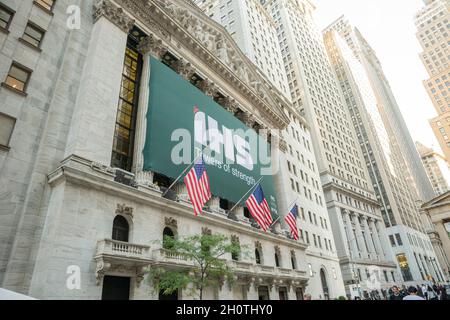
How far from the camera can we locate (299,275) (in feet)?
128

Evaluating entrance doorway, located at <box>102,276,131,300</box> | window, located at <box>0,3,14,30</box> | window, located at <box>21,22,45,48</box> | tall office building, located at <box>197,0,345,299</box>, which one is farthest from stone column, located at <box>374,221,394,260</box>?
window, located at <box>0,3,14,30</box>

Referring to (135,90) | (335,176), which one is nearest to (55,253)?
(135,90)

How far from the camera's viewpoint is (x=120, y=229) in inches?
879

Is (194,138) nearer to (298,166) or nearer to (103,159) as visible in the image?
(103,159)

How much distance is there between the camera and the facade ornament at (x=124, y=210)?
73.3ft

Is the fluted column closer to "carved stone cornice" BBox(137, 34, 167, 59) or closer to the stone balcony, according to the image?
"carved stone cornice" BBox(137, 34, 167, 59)

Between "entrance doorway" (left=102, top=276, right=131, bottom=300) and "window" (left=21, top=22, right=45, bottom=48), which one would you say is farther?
"window" (left=21, top=22, right=45, bottom=48)

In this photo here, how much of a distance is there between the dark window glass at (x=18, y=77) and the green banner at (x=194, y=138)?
9480 mm

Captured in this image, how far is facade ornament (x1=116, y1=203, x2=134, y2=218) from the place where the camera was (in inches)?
880

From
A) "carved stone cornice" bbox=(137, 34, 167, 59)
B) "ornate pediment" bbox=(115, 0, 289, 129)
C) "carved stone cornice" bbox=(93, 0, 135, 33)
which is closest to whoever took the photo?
"carved stone cornice" bbox=(93, 0, 135, 33)

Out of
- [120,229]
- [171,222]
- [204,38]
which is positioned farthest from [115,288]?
[204,38]

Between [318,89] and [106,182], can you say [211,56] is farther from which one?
[318,89]

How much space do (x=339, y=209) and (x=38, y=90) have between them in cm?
6787
